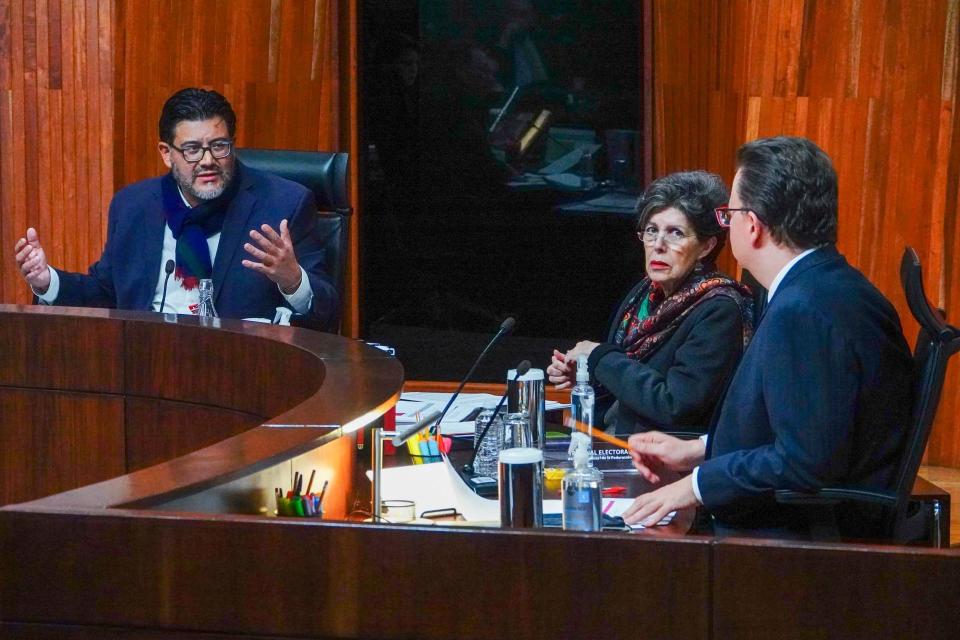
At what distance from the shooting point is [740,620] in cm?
132

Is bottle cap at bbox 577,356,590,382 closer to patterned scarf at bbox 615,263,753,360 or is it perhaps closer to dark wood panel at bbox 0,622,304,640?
patterned scarf at bbox 615,263,753,360

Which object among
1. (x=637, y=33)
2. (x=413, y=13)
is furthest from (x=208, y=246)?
(x=637, y=33)

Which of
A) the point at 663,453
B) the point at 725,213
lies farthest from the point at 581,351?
the point at 725,213

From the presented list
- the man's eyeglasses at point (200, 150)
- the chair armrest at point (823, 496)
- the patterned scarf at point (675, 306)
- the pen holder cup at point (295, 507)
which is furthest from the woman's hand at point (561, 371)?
the pen holder cup at point (295, 507)

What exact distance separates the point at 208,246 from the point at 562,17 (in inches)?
78.8

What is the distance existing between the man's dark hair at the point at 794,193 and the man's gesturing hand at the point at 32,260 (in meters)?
2.14

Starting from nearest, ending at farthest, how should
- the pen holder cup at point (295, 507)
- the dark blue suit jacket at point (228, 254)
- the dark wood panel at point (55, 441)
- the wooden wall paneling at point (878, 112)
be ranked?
the pen holder cup at point (295, 507), the dark wood panel at point (55, 441), the dark blue suit jacket at point (228, 254), the wooden wall paneling at point (878, 112)

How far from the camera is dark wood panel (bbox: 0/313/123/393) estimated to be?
301 cm

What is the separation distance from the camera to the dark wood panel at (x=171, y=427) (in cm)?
279

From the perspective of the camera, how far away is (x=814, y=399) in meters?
1.94

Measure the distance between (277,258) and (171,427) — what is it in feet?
1.99

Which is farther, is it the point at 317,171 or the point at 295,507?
the point at 317,171

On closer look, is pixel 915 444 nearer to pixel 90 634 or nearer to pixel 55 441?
pixel 90 634

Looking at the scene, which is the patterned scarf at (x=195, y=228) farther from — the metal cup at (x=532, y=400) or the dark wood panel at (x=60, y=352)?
the metal cup at (x=532, y=400)
